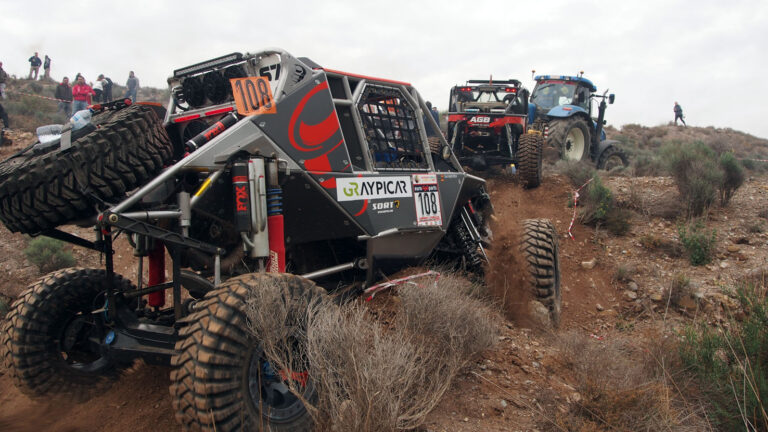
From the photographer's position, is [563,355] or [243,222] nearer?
[243,222]

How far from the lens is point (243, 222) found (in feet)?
11.3

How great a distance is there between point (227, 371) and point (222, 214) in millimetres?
1207

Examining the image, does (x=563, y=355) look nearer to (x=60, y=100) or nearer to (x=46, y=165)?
(x=46, y=165)

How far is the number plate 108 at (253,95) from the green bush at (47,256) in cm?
534

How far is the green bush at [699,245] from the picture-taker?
813cm

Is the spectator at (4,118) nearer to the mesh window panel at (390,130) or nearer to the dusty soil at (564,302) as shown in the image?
the dusty soil at (564,302)

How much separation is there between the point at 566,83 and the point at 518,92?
319 cm

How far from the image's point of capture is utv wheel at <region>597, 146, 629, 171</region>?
51.9 ft

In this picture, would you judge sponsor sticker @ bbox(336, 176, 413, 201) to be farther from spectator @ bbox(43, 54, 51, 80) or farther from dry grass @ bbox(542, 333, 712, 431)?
spectator @ bbox(43, 54, 51, 80)

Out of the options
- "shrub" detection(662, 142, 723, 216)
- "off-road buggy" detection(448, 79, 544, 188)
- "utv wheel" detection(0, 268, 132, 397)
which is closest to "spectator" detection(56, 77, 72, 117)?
"off-road buggy" detection(448, 79, 544, 188)

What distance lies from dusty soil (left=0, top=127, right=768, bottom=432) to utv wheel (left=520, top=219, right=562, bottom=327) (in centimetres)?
22

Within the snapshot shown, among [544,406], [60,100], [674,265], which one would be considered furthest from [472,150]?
[60,100]

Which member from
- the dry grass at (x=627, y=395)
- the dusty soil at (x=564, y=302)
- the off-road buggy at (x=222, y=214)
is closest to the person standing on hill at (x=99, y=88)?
the dusty soil at (x=564, y=302)

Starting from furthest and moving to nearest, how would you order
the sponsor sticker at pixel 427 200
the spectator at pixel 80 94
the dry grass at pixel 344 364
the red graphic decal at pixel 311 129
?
the spectator at pixel 80 94 < the sponsor sticker at pixel 427 200 < the red graphic decal at pixel 311 129 < the dry grass at pixel 344 364
